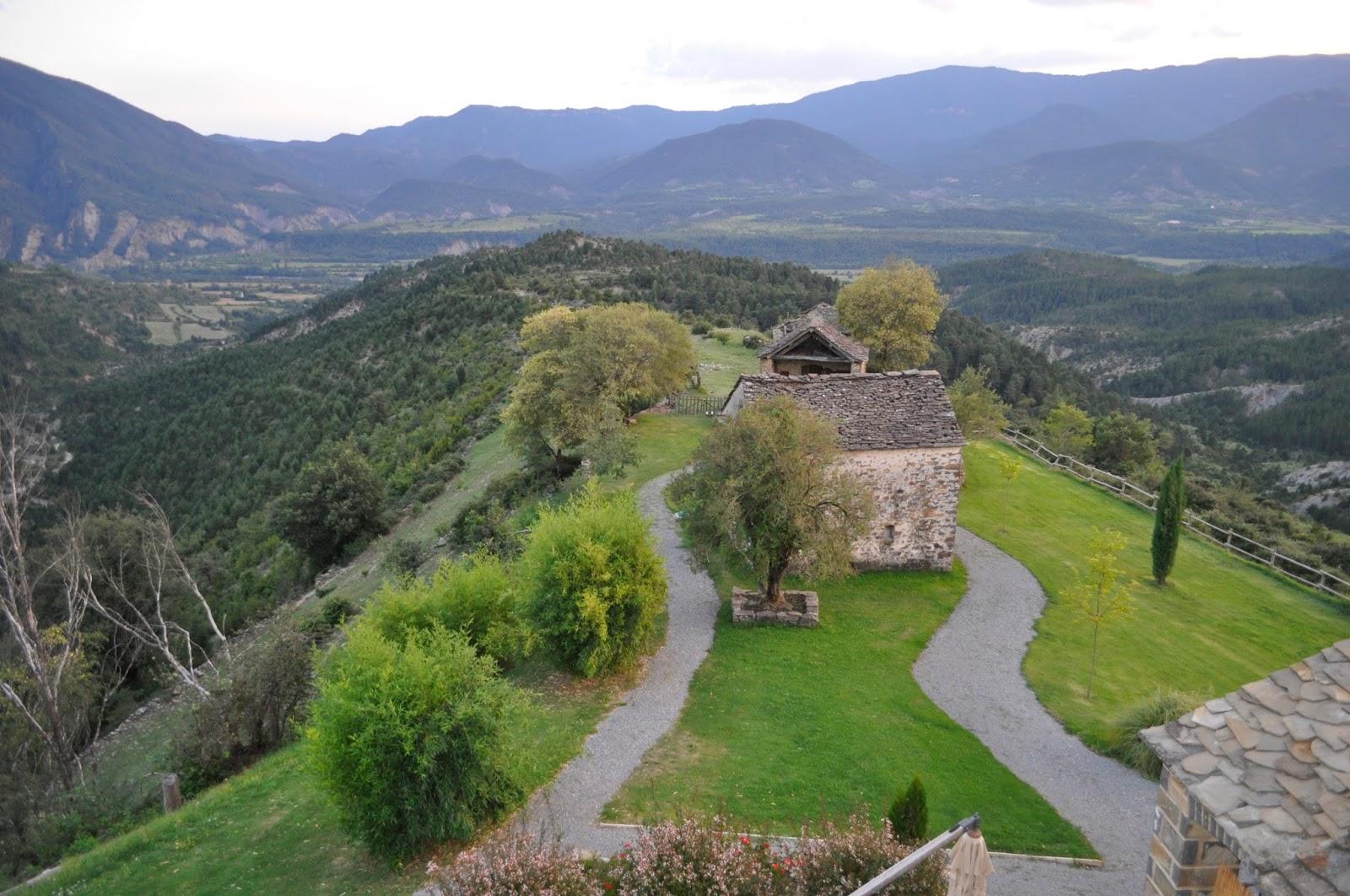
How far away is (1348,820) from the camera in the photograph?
257 inches

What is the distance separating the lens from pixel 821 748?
16562 millimetres

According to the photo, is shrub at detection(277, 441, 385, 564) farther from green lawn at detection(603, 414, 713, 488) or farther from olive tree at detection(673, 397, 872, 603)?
olive tree at detection(673, 397, 872, 603)

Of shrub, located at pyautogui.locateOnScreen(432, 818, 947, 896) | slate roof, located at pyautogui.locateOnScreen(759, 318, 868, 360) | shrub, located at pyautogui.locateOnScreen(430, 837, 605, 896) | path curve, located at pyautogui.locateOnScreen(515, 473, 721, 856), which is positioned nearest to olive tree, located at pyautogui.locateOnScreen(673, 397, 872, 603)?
path curve, located at pyautogui.locateOnScreen(515, 473, 721, 856)

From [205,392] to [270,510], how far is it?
3445cm

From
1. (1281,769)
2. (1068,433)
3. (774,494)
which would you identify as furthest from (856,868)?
(1068,433)

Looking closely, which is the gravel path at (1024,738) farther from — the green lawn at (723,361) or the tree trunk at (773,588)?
the green lawn at (723,361)

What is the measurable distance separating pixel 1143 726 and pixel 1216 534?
24606 millimetres

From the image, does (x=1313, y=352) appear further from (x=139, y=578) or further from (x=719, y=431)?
(x=139, y=578)

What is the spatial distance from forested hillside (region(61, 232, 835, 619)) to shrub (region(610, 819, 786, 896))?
33.2m

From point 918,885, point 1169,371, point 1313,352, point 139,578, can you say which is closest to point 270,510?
point 139,578

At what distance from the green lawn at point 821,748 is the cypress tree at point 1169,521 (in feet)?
38.1

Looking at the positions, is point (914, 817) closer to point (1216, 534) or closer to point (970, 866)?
point (970, 866)

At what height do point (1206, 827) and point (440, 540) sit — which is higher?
point (1206, 827)

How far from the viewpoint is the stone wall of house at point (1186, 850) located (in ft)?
25.6
